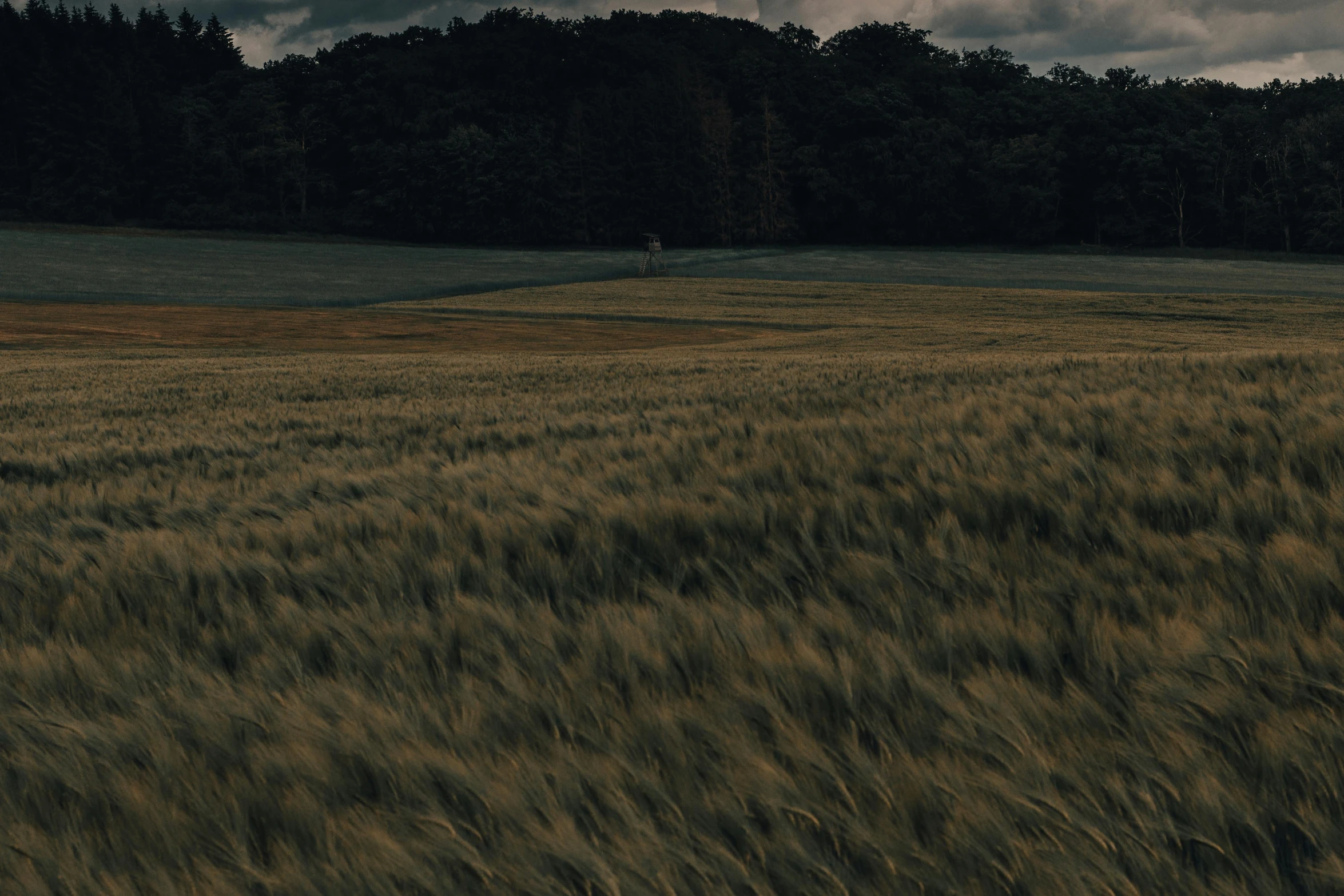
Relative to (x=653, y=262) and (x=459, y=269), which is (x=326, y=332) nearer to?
(x=459, y=269)

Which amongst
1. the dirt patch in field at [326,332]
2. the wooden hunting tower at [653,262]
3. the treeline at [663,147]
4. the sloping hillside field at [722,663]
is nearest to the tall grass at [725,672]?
the sloping hillside field at [722,663]

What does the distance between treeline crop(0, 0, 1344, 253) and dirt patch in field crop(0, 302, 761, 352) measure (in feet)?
171

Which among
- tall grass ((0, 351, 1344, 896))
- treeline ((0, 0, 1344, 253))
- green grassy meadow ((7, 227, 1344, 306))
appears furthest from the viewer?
treeline ((0, 0, 1344, 253))

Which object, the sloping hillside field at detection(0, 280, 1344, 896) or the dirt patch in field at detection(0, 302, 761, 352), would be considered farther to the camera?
the dirt patch in field at detection(0, 302, 761, 352)

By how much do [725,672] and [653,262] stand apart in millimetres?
78121

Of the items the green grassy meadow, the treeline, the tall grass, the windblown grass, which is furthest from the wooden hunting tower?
the tall grass

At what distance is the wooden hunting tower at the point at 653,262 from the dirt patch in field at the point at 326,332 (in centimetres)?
2788

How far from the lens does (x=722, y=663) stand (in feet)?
7.64

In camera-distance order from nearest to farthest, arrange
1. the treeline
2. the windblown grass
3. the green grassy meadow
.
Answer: the windblown grass < the green grassy meadow < the treeline

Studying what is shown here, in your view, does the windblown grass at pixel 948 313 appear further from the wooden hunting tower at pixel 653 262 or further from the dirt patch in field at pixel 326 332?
the wooden hunting tower at pixel 653 262

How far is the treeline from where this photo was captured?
91.1 meters

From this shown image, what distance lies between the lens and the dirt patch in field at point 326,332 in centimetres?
3641

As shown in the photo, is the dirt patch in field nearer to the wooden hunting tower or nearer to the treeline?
the wooden hunting tower

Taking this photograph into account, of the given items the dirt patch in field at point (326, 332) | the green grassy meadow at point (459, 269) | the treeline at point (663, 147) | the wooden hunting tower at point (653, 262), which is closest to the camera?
the dirt patch in field at point (326, 332)
